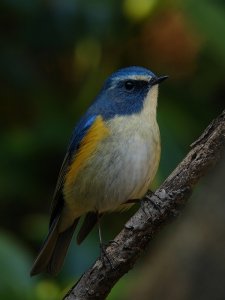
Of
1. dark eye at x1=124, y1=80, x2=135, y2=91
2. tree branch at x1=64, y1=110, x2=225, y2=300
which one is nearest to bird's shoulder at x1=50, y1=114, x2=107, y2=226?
dark eye at x1=124, y1=80, x2=135, y2=91

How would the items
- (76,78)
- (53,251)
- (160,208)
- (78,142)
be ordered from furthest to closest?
(76,78), (53,251), (78,142), (160,208)

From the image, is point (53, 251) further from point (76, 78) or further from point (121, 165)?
point (76, 78)

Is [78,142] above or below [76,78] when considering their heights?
above

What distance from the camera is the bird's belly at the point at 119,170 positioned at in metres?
4.86

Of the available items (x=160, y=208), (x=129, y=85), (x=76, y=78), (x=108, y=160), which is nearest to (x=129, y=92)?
(x=129, y=85)

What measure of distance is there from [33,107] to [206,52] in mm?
1636

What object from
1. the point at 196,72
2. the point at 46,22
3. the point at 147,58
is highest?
the point at 46,22

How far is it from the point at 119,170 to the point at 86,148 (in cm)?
29

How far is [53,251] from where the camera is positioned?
17.8ft

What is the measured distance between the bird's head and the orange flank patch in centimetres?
13

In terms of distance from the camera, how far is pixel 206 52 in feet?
21.6

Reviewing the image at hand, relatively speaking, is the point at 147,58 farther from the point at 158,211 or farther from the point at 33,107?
the point at 158,211

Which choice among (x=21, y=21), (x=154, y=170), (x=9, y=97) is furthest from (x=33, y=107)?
(x=154, y=170)

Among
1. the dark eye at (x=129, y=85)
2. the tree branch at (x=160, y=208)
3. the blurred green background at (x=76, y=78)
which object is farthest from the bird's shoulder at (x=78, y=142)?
Answer: the tree branch at (x=160, y=208)
